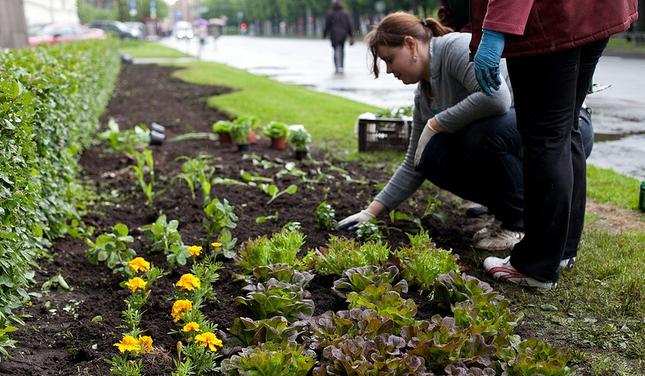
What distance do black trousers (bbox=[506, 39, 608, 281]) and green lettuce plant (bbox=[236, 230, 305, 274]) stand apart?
96cm

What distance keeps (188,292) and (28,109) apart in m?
1.02

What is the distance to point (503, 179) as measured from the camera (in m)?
3.72

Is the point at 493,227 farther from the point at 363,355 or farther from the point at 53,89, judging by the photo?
the point at 53,89

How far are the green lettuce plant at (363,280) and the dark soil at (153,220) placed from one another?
94 millimetres

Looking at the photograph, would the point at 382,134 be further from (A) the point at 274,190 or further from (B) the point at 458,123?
(B) the point at 458,123

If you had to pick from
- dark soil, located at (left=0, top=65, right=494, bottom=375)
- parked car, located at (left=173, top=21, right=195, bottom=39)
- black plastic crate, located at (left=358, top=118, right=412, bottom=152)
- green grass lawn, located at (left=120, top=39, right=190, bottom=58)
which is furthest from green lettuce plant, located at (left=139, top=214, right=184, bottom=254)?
parked car, located at (left=173, top=21, right=195, bottom=39)

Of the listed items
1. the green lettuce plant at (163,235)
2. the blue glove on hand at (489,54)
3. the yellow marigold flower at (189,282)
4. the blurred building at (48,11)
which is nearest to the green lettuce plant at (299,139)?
the green lettuce plant at (163,235)

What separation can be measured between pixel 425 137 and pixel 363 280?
3.58ft

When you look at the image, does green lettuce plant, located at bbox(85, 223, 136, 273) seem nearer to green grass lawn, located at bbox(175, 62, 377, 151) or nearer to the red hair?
the red hair

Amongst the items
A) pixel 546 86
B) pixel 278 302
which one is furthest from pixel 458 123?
pixel 278 302

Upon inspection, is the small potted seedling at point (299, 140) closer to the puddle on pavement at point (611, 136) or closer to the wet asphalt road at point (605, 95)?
the wet asphalt road at point (605, 95)

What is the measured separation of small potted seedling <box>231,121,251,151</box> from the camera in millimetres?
6504

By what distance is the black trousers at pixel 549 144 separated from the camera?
2.94 metres

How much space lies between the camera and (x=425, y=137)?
3771mm
